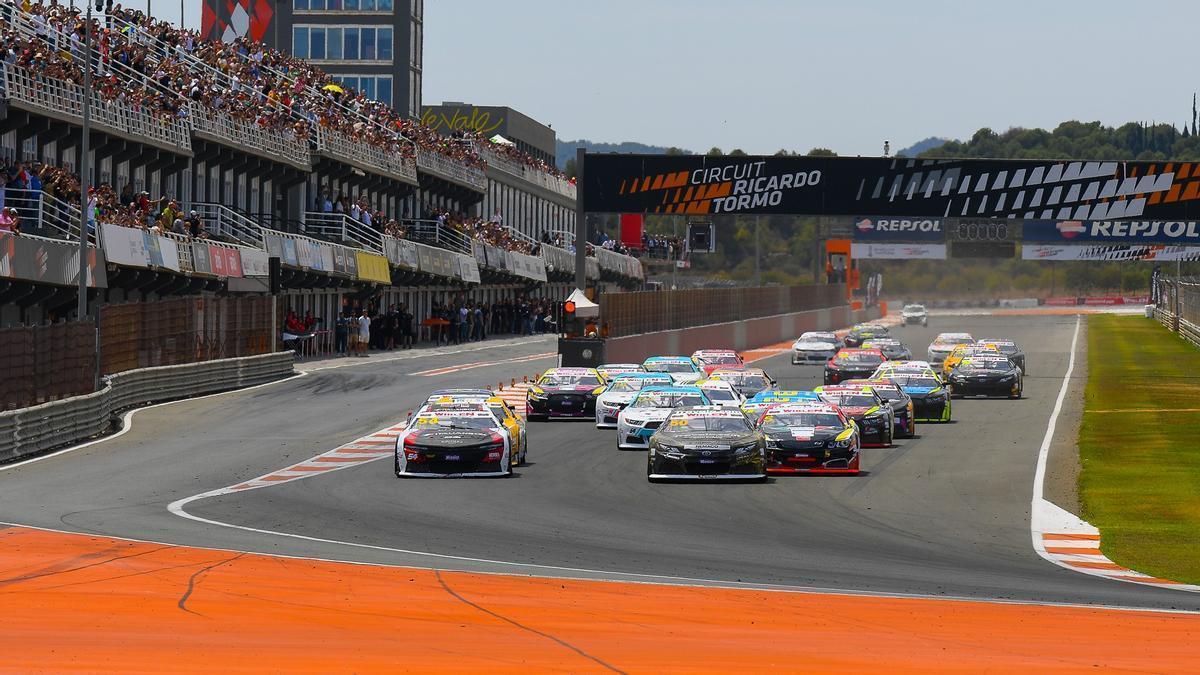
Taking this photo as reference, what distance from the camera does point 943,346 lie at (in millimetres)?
64375

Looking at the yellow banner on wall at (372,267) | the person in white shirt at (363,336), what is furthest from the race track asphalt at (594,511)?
the yellow banner on wall at (372,267)

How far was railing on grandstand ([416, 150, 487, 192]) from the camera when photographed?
77.3 meters

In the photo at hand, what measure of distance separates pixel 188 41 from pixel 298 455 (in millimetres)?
27118

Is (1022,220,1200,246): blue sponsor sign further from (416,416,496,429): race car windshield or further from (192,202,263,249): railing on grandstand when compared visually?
(416,416,496,429): race car windshield

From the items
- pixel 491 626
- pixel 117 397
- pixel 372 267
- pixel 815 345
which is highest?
pixel 372 267

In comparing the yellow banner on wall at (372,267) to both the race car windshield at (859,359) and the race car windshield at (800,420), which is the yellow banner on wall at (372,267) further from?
the race car windshield at (800,420)

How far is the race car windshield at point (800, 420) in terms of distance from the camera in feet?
96.0

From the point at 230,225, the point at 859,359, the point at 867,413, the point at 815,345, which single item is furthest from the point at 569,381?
the point at 815,345

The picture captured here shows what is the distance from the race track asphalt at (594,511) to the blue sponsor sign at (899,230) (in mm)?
92485

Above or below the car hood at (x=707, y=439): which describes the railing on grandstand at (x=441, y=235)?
above

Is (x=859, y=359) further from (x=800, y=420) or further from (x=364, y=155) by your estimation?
(x=800, y=420)

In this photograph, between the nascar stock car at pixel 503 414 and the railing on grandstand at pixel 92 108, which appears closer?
the nascar stock car at pixel 503 414

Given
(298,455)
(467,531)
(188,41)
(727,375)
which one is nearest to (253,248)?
(188,41)

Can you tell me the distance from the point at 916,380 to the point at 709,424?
46.3ft
